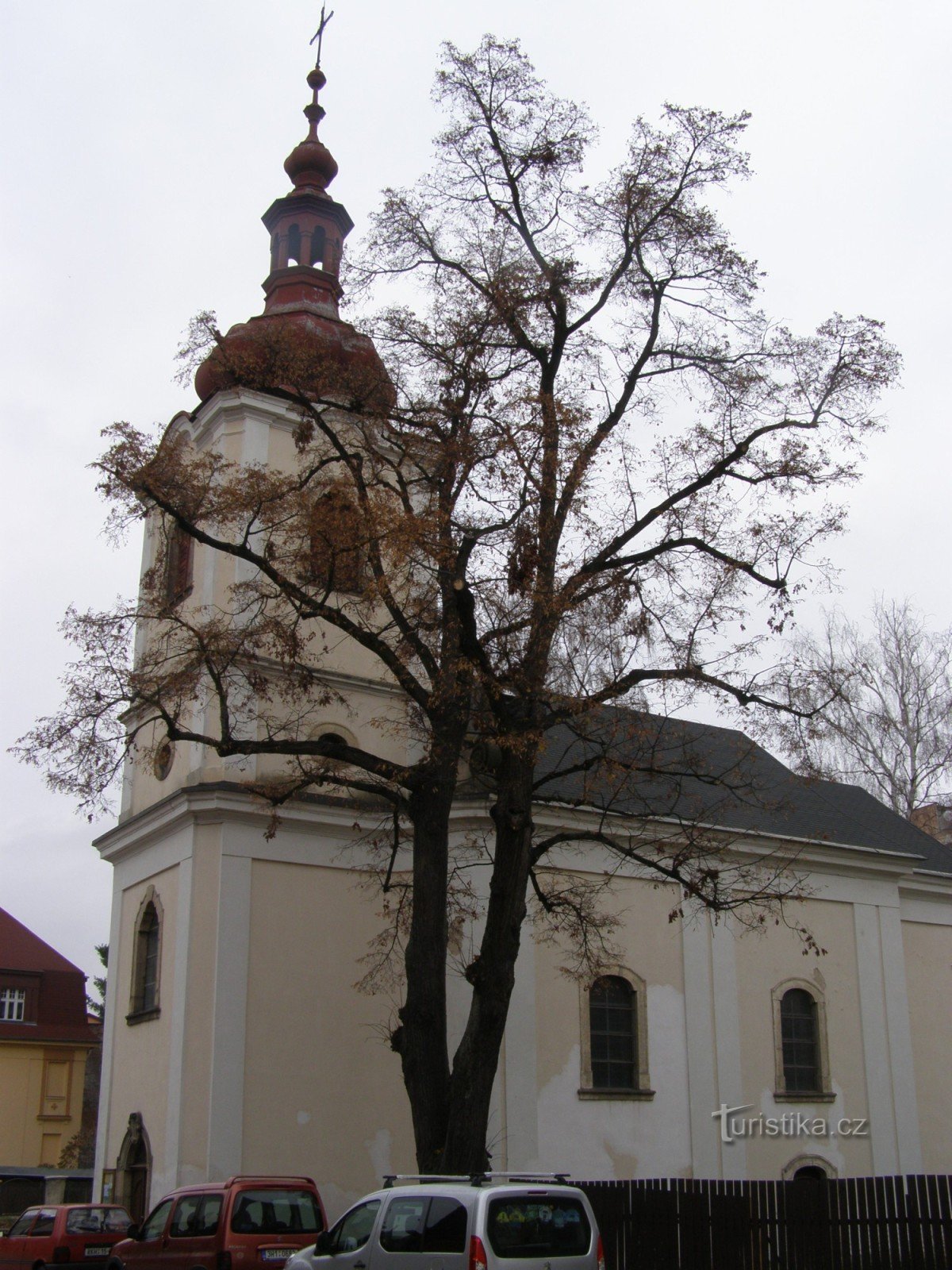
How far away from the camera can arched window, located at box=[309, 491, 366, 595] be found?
14.4 metres

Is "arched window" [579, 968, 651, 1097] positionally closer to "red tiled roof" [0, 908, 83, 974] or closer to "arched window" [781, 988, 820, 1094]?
"arched window" [781, 988, 820, 1094]

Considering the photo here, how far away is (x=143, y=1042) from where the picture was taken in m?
20.0

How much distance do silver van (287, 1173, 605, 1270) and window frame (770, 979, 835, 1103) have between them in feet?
40.4

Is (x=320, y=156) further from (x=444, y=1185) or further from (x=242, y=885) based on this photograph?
(x=444, y=1185)

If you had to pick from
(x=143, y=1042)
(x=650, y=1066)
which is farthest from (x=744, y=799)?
(x=143, y=1042)

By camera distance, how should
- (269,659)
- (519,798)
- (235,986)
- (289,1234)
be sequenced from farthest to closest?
1. (269,659)
2. (235,986)
3. (519,798)
4. (289,1234)

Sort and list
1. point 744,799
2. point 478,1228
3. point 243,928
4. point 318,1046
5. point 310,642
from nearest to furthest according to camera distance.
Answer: point 478,1228 → point 243,928 → point 318,1046 → point 744,799 → point 310,642

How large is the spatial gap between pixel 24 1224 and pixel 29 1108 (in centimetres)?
2235

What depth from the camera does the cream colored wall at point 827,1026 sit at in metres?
22.0

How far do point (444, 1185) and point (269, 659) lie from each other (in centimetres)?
1059

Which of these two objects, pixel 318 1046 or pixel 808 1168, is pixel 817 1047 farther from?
pixel 318 1046

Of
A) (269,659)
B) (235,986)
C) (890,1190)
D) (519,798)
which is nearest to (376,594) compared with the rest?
(519,798)

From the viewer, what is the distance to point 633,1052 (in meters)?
21.0

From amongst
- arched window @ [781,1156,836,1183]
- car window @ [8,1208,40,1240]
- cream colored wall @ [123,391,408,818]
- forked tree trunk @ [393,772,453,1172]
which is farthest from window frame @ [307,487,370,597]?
arched window @ [781,1156,836,1183]
